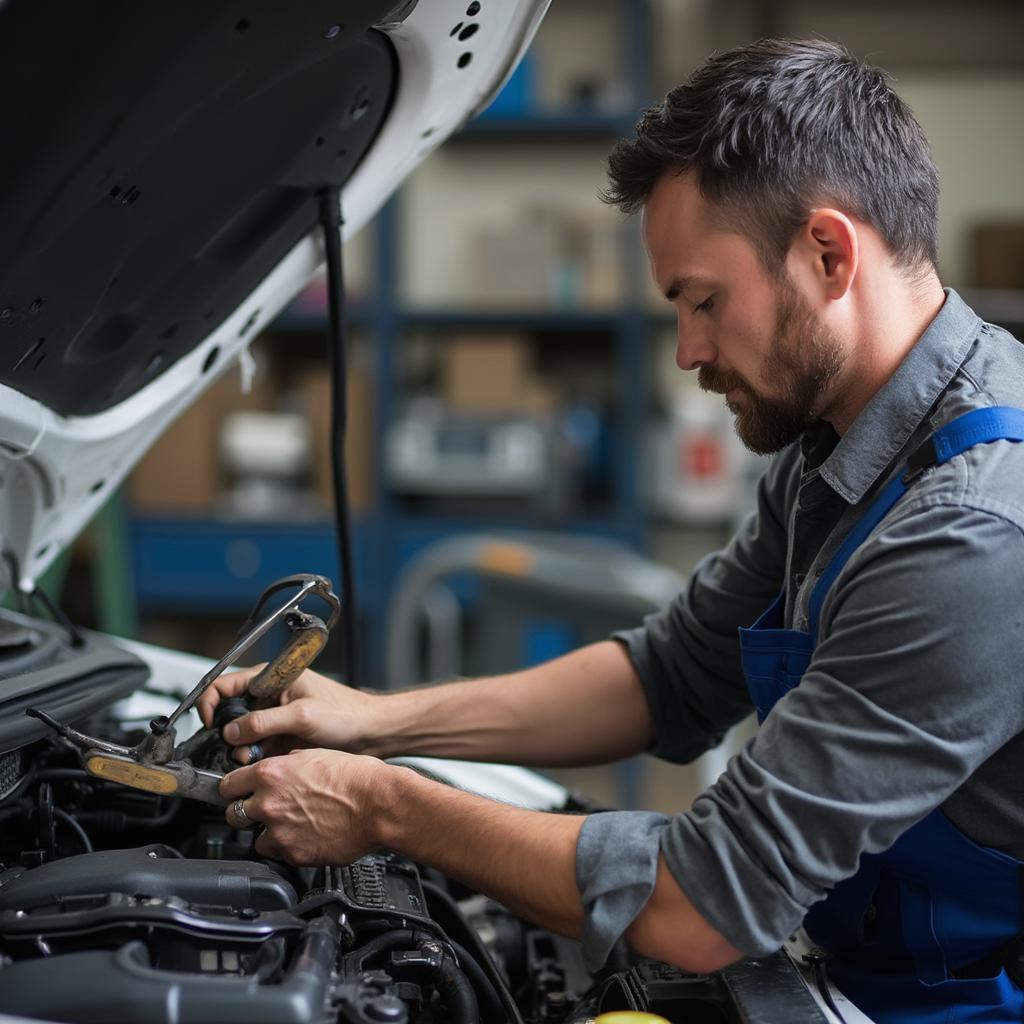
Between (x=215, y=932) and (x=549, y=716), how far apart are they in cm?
59

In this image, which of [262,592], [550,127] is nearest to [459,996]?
[262,592]

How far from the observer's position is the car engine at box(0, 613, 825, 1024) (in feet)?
2.77

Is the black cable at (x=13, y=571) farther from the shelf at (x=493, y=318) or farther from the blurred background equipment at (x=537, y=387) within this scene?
the shelf at (x=493, y=318)

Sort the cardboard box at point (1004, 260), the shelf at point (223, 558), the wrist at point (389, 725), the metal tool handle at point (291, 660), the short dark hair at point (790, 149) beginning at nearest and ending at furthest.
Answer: the short dark hair at point (790, 149)
the metal tool handle at point (291, 660)
the wrist at point (389, 725)
the shelf at point (223, 558)
the cardboard box at point (1004, 260)

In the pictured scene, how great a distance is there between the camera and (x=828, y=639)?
972 millimetres

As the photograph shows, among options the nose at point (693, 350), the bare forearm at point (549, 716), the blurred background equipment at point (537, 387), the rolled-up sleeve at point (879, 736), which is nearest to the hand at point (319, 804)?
the rolled-up sleeve at point (879, 736)

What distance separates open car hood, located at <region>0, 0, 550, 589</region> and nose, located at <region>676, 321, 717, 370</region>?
0.36 metres

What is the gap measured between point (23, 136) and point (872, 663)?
2.40 feet

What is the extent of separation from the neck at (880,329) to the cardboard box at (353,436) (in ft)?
10.9

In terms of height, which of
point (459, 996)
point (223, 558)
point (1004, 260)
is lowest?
point (223, 558)

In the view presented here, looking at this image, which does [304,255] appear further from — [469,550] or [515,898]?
[469,550]

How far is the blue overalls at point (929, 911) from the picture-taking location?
3.33ft

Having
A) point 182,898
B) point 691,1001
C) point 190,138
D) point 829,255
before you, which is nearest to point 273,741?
point 182,898

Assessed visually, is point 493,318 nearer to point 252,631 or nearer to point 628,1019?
point 252,631
